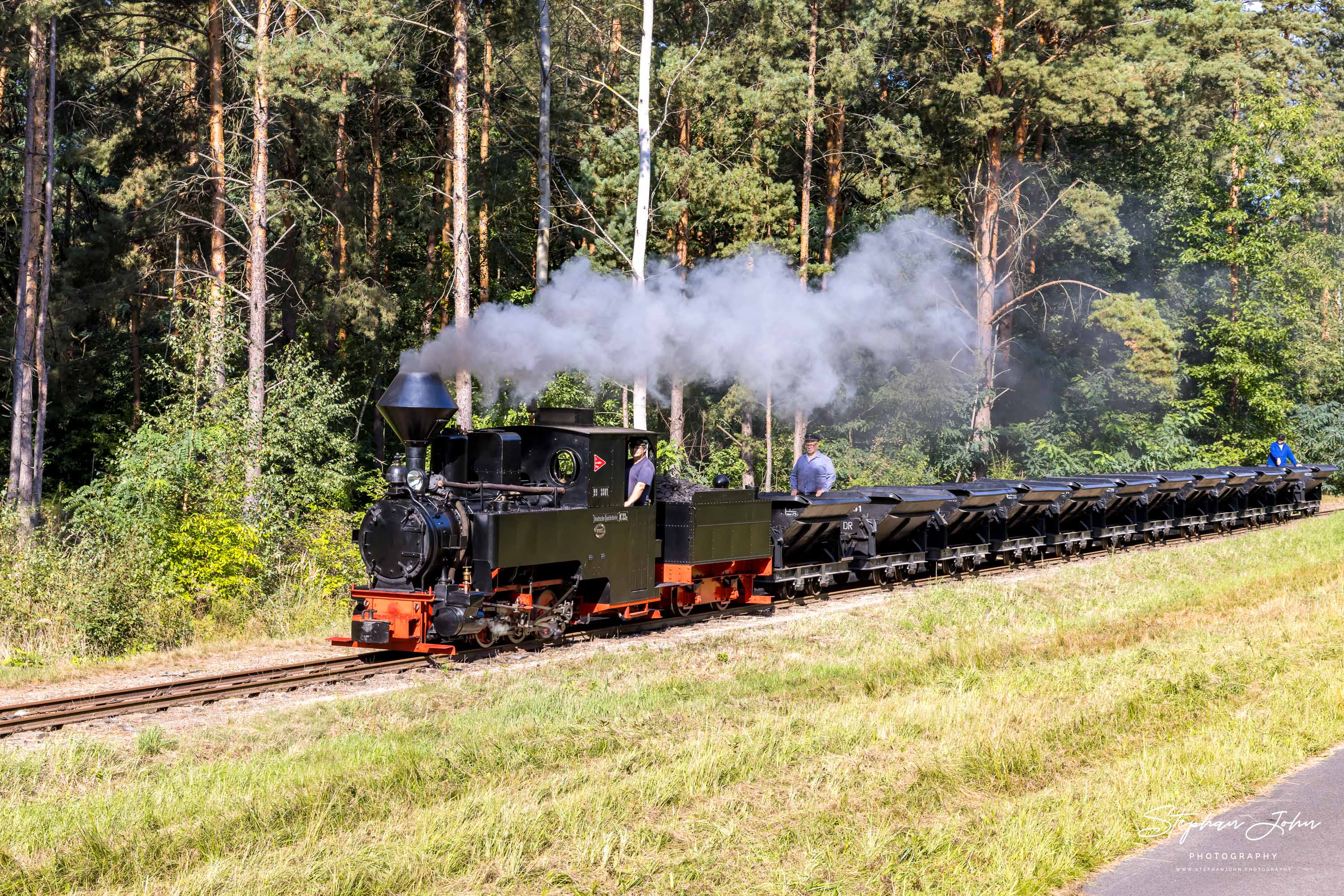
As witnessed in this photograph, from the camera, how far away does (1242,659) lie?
10766 mm

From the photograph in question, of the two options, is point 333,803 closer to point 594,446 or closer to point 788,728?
point 788,728

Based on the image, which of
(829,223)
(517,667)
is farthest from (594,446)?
(829,223)

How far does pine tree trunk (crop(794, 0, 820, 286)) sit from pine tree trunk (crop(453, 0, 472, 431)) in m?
10.7

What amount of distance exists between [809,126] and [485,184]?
891 cm

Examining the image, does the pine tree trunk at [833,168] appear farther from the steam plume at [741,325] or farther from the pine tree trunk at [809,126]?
the steam plume at [741,325]

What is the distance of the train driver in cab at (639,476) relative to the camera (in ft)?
41.8

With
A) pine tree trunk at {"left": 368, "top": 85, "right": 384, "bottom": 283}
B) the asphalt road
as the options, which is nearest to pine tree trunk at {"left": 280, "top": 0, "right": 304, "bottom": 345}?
pine tree trunk at {"left": 368, "top": 85, "right": 384, "bottom": 283}

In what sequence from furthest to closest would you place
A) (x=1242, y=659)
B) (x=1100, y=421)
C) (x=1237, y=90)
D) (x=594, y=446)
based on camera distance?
(x=1237, y=90)
(x=1100, y=421)
(x=594, y=446)
(x=1242, y=659)

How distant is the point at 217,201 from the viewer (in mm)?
22891

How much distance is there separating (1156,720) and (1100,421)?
2874 centimetres

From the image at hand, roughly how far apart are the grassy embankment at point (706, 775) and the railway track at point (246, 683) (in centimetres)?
101

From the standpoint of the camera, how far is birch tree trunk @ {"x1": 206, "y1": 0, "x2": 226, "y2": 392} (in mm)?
18812

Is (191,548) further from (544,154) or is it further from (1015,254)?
(1015,254)

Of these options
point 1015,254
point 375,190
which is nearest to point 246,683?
point 375,190
